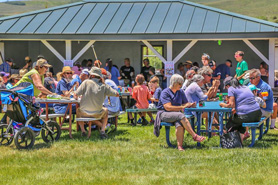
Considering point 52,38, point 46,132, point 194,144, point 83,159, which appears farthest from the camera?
point 52,38

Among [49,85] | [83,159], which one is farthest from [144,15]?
[83,159]

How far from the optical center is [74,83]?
10.5m

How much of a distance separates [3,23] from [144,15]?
485 centimetres

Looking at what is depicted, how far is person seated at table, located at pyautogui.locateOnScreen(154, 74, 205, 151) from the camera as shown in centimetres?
806

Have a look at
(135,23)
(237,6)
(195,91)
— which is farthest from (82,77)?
(237,6)

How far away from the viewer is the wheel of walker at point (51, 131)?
29.0 feet

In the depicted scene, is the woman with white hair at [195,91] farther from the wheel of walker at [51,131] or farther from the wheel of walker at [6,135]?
the wheel of walker at [6,135]

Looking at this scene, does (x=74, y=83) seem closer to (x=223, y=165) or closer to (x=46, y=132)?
(x=46, y=132)

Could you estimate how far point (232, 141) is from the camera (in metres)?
8.16

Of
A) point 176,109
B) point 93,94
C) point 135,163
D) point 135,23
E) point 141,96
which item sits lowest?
point 135,163

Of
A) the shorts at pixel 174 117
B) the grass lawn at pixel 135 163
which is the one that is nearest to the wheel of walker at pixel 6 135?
the grass lawn at pixel 135 163

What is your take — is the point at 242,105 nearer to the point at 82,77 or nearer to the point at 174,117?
the point at 174,117

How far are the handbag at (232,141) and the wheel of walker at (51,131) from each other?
3043 millimetres

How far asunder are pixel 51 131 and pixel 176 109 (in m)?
2.32
